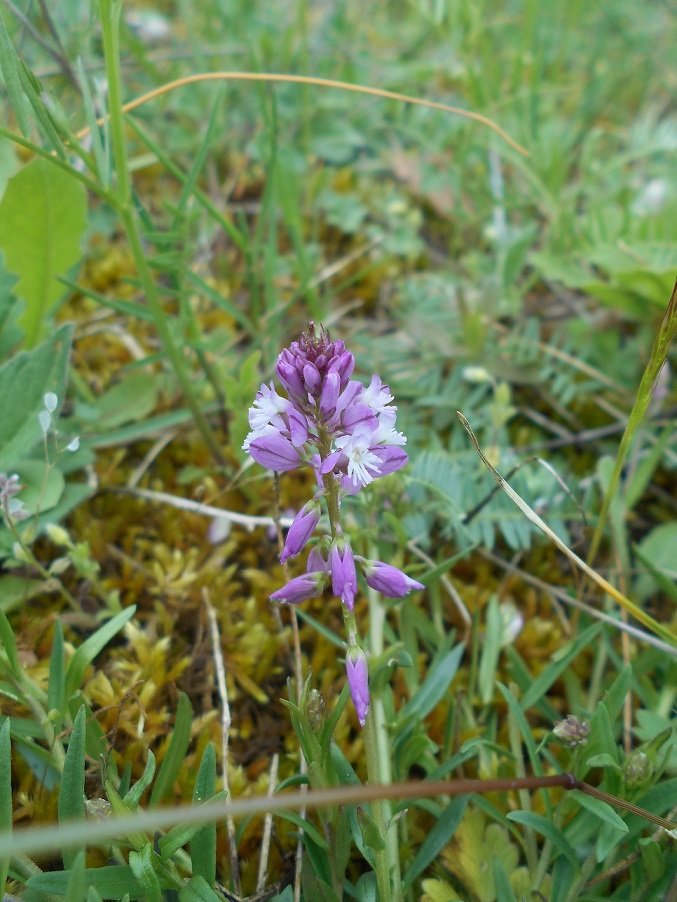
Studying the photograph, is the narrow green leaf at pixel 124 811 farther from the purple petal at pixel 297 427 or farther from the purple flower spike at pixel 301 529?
the purple petal at pixel 297 427

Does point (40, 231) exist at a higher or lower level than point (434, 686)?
higher

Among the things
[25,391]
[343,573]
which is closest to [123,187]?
[25,391]

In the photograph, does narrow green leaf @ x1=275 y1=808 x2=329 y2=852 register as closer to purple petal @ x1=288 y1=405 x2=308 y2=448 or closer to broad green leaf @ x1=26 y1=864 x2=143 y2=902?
broad green leaf @ x1=26 y1=864 x2=143 y2=902

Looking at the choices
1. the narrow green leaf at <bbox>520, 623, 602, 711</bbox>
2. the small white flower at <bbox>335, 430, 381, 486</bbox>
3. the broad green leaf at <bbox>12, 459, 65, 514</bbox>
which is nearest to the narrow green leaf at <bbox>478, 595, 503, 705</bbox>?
the narrow green leaf at <bbox>520, 623, 602, 711</bbox>

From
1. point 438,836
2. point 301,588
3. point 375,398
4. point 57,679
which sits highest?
point 375,398

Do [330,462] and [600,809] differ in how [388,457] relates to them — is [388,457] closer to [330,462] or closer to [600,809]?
[330,462]
